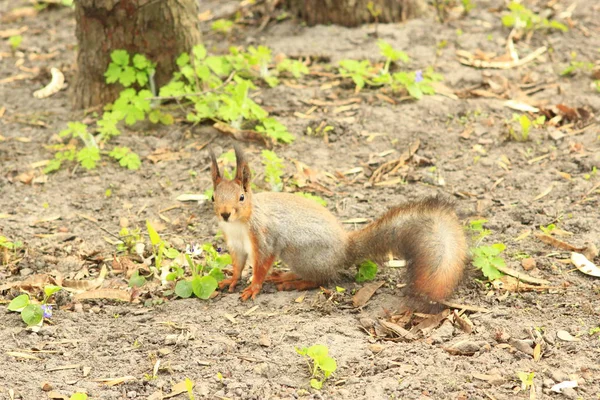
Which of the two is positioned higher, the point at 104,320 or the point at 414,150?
the point at 414,150

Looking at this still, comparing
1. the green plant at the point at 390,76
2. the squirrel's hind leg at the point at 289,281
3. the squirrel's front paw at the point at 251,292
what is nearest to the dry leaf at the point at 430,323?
the squirrel's hind leg at the point at 289,281

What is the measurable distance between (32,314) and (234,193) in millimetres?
1040

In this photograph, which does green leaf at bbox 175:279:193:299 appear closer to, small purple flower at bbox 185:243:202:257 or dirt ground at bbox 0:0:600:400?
dirt ground at bbox 0:0:600:400

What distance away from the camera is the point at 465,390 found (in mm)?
2848

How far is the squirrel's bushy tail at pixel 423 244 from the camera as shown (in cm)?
337

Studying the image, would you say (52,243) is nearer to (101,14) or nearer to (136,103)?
(136,103)

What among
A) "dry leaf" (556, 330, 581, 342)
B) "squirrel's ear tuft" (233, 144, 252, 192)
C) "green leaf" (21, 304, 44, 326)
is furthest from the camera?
"squirrel's ear tuft" (233, 144, 252, 192)

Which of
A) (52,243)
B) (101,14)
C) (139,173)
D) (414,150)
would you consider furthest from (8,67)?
(414,150)

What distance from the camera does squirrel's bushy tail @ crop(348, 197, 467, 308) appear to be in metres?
3.37

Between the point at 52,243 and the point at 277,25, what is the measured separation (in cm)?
326

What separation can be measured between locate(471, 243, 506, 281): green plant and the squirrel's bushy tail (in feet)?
0.48

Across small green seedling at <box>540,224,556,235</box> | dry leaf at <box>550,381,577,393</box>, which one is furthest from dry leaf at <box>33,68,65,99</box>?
dry leaf at <box>550,381,577,393</box>

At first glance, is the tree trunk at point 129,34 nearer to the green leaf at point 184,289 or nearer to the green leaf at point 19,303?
the green leaf at point 184,289

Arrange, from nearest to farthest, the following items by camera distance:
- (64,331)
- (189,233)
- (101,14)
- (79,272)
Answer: (64,331) → (79,272) → (189,233) → (101,14)
